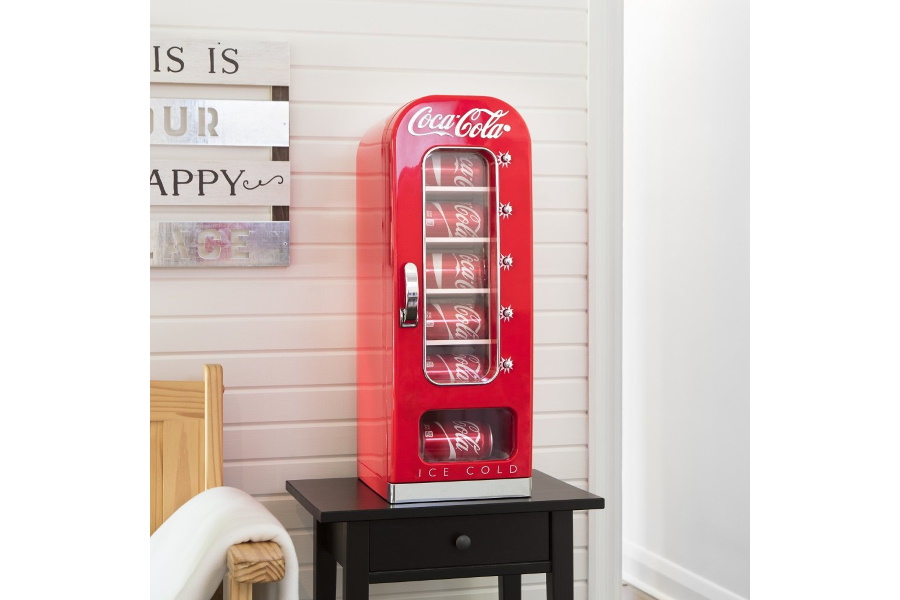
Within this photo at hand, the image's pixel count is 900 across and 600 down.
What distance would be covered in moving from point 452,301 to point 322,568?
2.62 feet

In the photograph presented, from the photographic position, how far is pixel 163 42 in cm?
230

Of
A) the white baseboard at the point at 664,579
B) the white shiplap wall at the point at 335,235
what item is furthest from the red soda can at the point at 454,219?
the white baseboard at the point at 664,579

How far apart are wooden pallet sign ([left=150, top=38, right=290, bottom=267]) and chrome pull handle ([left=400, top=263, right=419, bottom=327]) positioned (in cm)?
52

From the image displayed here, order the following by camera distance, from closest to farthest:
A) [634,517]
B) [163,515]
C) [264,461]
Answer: [163,515] < [264,461] < [634,517]

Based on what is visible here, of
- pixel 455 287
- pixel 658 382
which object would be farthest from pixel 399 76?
pixel 658 382

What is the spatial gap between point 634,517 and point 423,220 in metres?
2.45

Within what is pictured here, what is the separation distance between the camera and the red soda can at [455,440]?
2.07 m

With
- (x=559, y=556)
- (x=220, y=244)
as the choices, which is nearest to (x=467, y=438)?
(x=559, y=556)

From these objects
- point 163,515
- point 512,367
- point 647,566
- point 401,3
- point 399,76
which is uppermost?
point 401,3

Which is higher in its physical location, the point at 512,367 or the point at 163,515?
the point at 512,367

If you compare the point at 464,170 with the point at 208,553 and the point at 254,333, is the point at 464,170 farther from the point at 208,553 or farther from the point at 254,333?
the point at 208,553
